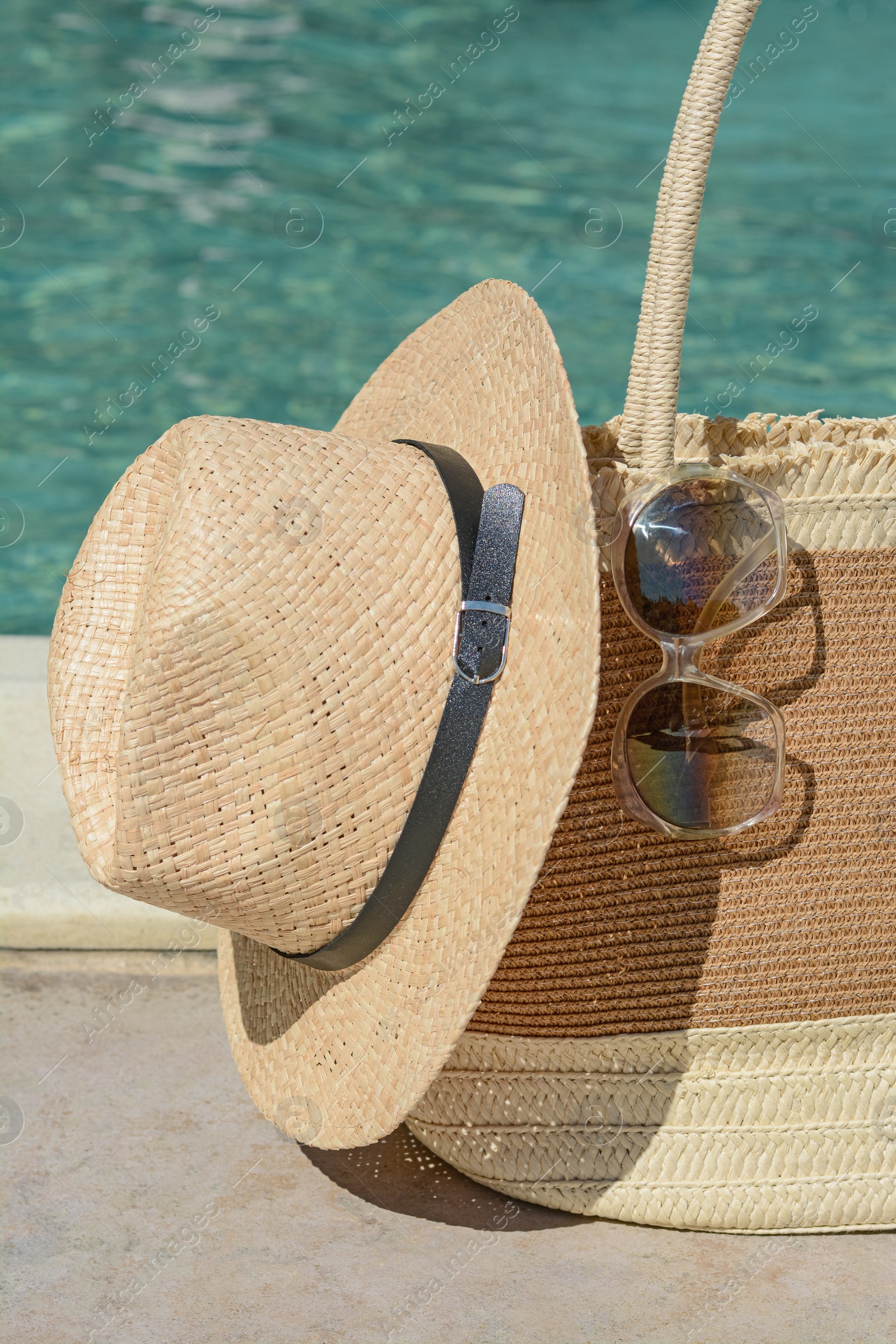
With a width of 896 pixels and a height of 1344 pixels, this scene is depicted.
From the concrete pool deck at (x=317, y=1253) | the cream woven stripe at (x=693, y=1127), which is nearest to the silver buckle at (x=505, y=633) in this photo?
the cream woven stripe at (x=693, y=1127)

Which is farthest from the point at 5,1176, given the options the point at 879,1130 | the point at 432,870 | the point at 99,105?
the point at 99,105

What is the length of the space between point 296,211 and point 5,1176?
5216 mm

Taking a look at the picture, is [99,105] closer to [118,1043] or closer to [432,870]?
[118,1043]

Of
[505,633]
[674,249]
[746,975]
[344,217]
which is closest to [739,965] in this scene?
[746,975]

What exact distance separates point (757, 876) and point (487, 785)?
342 mm

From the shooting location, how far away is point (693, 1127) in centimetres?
131

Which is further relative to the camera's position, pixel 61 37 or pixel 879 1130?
pixel 61 37

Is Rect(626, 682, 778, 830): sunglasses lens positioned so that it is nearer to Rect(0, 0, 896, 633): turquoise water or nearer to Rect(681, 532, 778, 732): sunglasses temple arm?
Rect(681, 532, 778, 732): sunglasses temple arm

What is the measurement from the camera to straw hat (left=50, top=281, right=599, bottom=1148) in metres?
1.07

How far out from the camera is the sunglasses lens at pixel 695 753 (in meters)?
1.17

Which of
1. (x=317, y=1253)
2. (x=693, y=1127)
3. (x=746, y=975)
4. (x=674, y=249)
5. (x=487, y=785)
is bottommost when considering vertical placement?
(x=317, y=1253)

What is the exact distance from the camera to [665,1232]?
132cm

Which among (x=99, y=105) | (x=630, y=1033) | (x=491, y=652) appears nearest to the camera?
(x=491, y=652)

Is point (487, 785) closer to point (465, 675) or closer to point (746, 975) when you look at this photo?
point (465, 675)
